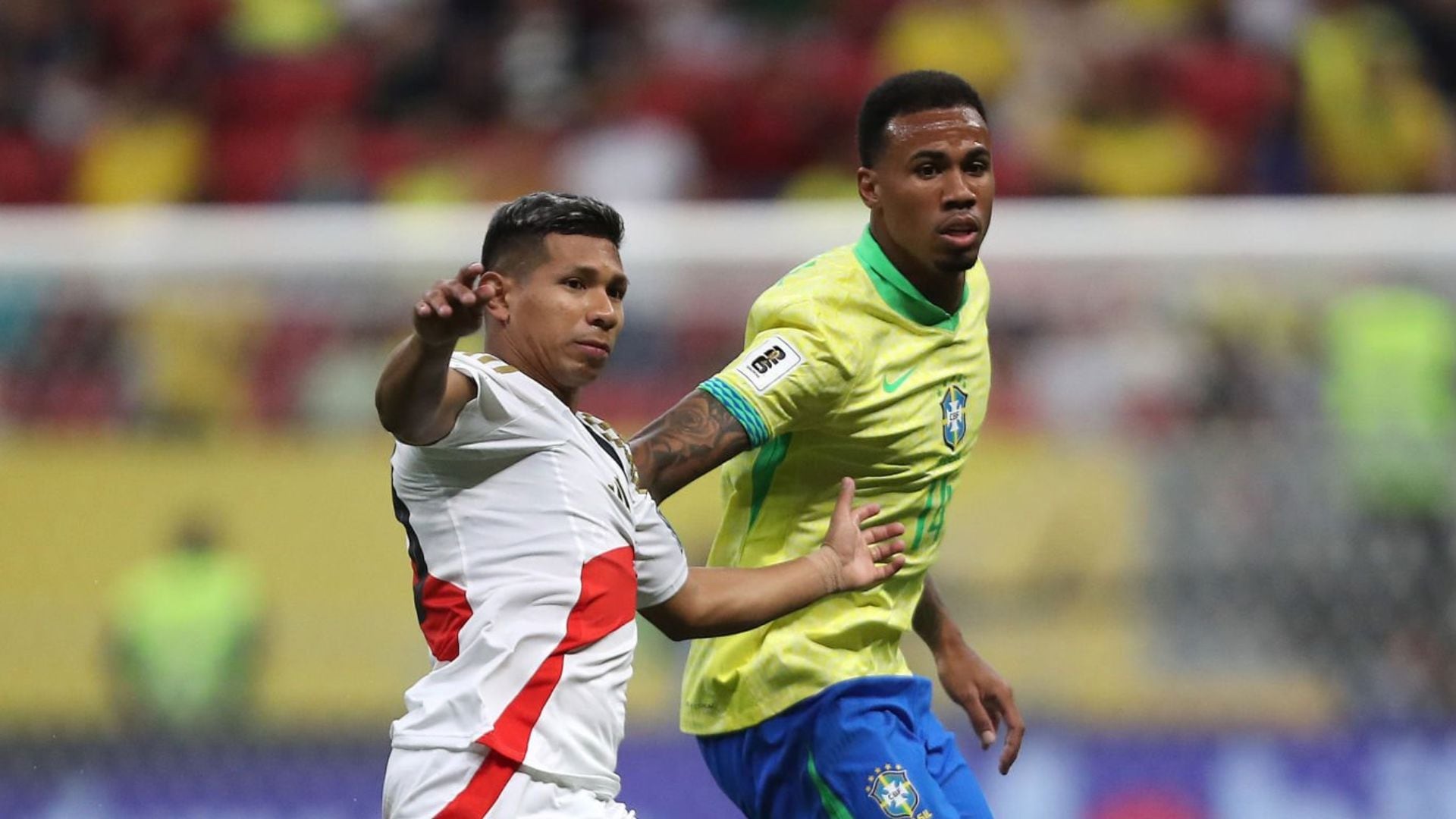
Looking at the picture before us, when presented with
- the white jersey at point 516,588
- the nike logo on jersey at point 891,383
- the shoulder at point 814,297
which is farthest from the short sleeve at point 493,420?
the nike logo on jersey at point 891,383

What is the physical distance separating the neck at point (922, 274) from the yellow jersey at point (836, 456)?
3 centimetres

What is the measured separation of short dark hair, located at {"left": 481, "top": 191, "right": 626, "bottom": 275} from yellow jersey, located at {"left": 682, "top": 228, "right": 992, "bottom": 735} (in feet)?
1.78

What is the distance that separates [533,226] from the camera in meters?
3.98

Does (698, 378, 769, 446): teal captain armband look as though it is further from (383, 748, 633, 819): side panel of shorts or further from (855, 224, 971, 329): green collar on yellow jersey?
(383, 748, 633, 819): side panel of shorts

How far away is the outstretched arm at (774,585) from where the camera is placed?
421 cm

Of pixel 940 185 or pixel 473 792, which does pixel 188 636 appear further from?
pixel 473 792

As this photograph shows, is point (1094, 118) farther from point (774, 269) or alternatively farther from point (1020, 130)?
point (774, 269)

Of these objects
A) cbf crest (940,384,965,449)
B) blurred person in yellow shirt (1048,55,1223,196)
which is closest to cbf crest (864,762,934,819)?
cbf crest (940,384,965,449)

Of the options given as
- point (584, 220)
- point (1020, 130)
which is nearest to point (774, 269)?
point (1020, 130)

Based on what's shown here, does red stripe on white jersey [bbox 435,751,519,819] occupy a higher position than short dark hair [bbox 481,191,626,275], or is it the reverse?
short dark hair [bbox 481,191,626,275]

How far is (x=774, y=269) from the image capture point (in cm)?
946

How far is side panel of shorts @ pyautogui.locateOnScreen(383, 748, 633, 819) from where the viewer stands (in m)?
3.68

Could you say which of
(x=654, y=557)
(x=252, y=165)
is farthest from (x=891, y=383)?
(x=252, y=165)

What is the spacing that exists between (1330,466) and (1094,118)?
8.18 feet
